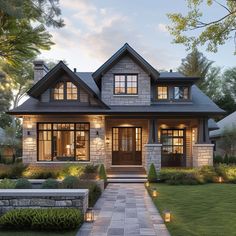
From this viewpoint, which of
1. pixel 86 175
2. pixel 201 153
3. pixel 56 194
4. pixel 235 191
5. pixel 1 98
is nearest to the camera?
pixel 56 194

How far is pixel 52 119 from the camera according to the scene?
2020 cm

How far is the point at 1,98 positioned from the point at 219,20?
40.8 m

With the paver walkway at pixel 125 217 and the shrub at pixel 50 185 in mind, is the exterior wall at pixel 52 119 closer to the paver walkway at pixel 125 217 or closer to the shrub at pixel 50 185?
the paver walkway at pixel 125 217

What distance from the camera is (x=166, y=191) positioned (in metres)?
14.8

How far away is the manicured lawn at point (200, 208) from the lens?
8.41 metres

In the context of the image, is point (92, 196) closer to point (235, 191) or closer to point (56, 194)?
point (56, 194)

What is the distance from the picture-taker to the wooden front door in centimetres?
2211

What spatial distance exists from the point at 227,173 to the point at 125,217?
972 cm

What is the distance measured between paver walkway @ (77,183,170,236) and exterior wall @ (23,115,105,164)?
18.1 feet

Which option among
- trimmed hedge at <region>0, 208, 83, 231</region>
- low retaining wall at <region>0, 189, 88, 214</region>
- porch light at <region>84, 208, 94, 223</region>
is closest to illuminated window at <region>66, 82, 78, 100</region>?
low retaining wall at <region>0, 189, 88, 214</region>

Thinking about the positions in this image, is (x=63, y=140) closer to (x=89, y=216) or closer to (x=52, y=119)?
(x=52, y=119)

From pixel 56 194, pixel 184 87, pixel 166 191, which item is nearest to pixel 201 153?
pixel 184 87

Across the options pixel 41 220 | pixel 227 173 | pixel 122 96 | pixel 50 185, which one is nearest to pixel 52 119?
pixel 122 96

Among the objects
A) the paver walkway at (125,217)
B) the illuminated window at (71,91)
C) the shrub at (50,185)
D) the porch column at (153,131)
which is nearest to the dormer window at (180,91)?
the porch column at (153,131)
